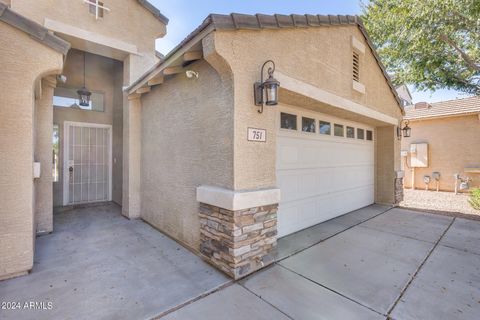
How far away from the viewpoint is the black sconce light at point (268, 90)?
3.14m

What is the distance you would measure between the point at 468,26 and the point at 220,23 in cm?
811

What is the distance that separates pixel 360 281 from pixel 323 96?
3.27 metres

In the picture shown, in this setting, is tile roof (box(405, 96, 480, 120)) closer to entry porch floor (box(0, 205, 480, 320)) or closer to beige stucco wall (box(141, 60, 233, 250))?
entry porch floor (box(0, 205, 480, 320))

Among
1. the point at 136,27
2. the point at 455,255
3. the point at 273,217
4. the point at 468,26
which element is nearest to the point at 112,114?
the point at 136,27

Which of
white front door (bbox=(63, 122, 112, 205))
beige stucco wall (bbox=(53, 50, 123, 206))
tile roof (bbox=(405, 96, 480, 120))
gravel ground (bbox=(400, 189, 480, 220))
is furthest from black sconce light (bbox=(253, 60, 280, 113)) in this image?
tile roof (bbox=(405, 96, 480, 120))

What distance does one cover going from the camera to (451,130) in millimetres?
10695

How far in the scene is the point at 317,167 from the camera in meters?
5.38

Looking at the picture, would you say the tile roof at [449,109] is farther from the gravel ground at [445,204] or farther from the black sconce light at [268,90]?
the black sconce light at [268,90]

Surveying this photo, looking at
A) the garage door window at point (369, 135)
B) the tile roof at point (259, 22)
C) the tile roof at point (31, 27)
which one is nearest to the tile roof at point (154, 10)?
the tile roof at point (259, 22)

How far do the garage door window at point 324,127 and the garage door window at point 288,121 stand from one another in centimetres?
98

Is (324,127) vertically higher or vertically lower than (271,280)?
higher

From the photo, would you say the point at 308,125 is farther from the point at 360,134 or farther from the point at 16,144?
the point at 16,144

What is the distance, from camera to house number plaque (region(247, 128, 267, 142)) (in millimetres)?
3287

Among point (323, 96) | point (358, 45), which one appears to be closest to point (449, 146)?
point (358, 45)
